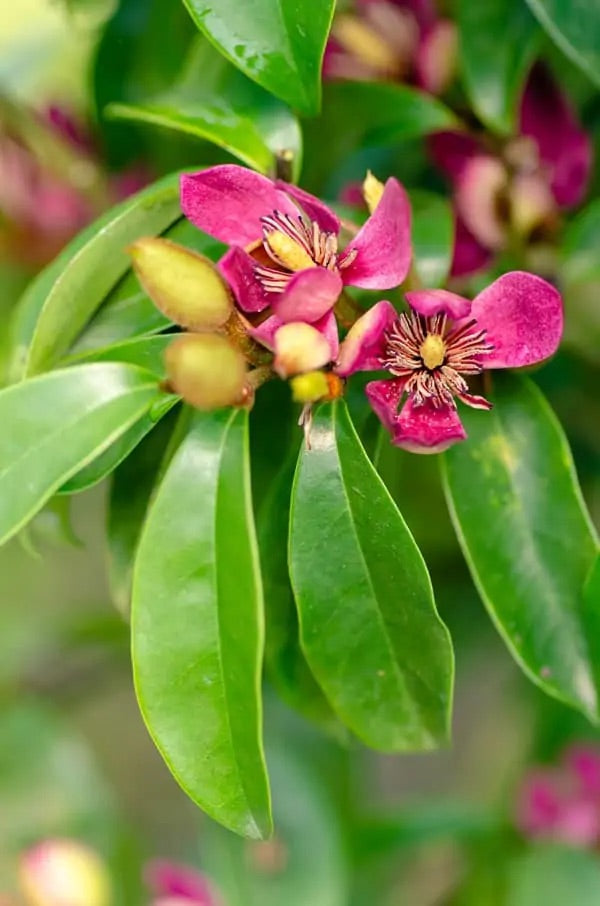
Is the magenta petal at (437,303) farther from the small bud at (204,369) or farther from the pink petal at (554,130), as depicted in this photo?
the pink petal at (554,130)

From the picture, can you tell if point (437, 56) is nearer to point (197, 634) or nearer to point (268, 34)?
point (268, 34)

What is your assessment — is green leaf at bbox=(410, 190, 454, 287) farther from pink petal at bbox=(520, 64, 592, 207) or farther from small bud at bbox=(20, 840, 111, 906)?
small bud at bbox=(20, 840, 111, 906)

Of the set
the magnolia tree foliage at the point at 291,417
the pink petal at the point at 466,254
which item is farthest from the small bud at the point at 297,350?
the pink petal at the point at 466,254

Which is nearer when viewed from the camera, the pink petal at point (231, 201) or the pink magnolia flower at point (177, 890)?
the pink petal at point (231, 201)

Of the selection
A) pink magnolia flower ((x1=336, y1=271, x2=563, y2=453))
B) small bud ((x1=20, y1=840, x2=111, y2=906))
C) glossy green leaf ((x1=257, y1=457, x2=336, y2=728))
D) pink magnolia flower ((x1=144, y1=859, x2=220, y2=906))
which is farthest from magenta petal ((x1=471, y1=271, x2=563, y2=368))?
small bud ((x1=20, y1=840, x2=111, y2=906))

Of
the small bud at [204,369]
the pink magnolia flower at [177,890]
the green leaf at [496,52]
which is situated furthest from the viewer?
the pink magnolia flower at [177,890]

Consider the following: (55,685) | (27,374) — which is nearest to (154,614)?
(27,374)

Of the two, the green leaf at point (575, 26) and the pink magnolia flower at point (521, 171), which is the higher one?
the green leaf at point (575, 26)
